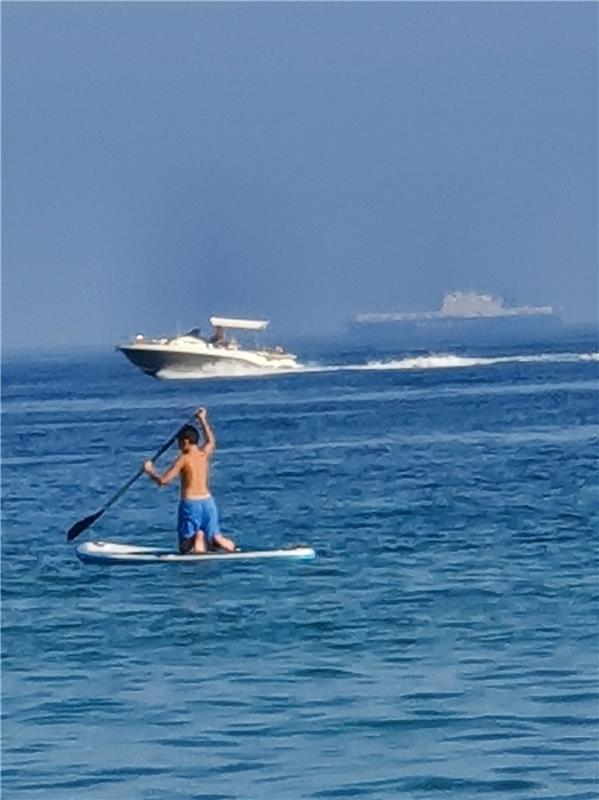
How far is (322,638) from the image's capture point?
24375 millimetres

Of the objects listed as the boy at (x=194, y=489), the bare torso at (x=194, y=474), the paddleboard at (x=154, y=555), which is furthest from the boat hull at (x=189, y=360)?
the bare torso at (x=194, y=474)

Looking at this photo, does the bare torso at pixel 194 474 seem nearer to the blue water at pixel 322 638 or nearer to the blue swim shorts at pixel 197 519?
the blue swim shorts at pixel 197 519

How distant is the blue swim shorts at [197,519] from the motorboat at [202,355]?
65.1 m

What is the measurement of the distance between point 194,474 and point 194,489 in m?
0.20

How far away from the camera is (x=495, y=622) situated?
2486 cm

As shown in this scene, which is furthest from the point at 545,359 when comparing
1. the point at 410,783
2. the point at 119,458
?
the point at 410,783

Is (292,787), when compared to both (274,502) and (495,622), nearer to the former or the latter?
(495,622)

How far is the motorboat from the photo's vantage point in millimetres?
97438

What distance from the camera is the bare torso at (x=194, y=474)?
27766 millimetres

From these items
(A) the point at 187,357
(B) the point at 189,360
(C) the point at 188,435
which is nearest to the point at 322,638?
(C) the point at 188,435

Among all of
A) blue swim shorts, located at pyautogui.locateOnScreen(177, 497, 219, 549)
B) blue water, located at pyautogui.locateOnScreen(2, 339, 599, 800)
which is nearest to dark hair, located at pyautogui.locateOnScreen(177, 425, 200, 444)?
blue swim shorts, located at pyautogui.locateOnScreen(177, 497, 219, 549)

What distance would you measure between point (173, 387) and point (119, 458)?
48.1m

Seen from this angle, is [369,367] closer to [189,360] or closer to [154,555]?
[189,360]

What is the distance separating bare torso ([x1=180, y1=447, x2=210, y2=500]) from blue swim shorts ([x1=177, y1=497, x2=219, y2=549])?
0.18 meters
